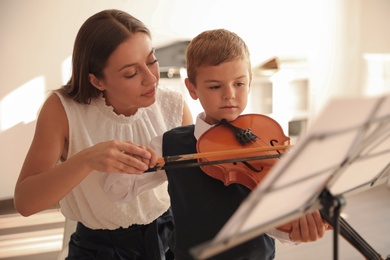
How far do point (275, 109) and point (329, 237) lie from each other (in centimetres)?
158

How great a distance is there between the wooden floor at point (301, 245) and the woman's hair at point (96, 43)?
152 centimetres

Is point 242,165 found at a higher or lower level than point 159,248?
higher

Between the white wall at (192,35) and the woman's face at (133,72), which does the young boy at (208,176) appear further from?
the white wall at (192,35)

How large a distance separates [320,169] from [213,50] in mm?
639

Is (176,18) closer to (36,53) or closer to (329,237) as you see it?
(36,53)

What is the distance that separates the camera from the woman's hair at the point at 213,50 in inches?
48.2

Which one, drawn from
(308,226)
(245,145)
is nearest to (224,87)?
(245,145)

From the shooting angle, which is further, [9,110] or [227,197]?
[9,110]

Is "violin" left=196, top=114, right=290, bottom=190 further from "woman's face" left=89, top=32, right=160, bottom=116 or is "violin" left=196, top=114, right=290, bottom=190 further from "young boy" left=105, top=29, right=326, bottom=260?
"woman's face" left=89, top=32, right=160, bottom=116

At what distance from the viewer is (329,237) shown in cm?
273

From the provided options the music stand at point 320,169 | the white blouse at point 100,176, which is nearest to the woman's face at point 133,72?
the white blouse at point 100,176

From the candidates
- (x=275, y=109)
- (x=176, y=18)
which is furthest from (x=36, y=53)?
(x=275, y=109)

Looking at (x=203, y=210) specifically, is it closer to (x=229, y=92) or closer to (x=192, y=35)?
(x=229, y=92)

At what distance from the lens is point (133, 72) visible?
1.38m
